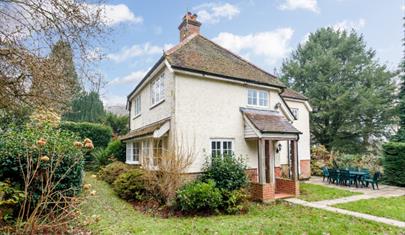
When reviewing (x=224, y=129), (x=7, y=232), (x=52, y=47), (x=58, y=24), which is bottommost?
(x=7, y=232)

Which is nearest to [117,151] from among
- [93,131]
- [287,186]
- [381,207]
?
[93,131]

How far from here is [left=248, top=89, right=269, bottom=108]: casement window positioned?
50.9 ft

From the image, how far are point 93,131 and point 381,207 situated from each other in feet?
79.4

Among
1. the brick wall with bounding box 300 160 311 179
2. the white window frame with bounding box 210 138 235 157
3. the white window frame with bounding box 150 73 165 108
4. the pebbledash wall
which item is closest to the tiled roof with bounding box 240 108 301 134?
the pebbledash wall

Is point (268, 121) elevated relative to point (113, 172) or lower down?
elevated

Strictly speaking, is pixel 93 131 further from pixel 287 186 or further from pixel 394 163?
pixel 394 163

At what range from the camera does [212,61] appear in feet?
48.8

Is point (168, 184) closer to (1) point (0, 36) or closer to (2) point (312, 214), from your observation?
(2) point (312, 214)

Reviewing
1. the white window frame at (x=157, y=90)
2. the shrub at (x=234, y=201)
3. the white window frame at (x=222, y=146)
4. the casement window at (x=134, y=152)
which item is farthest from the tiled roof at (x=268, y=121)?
the casement window at (x=134, y=152)

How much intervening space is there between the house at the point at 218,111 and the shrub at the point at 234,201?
61.9 inches

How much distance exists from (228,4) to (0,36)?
12.8 metres

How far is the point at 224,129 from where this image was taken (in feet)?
46.4

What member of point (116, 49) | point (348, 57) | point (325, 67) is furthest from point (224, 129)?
point (348, 57)

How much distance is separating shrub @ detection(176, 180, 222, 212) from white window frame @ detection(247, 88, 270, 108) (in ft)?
21.0
